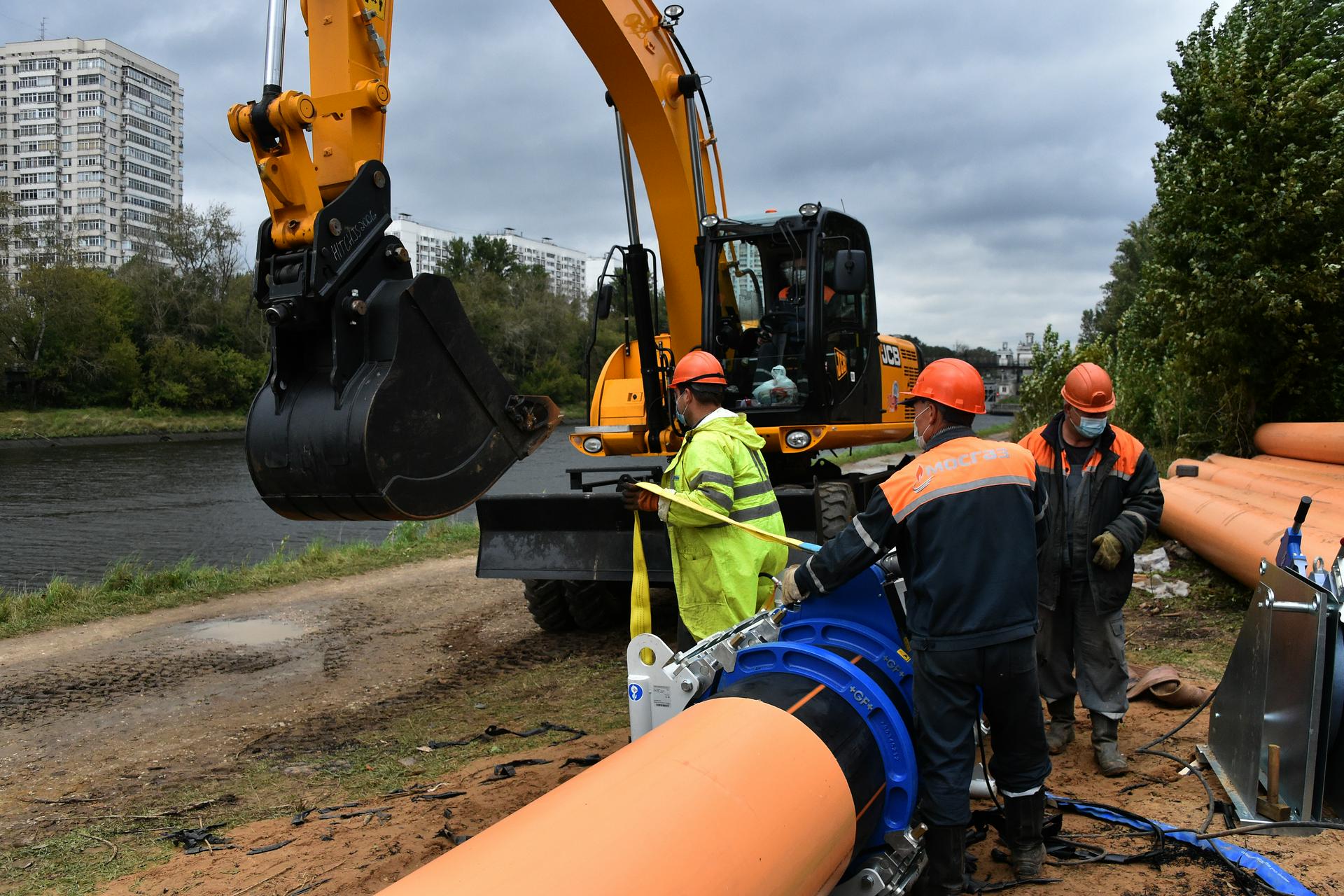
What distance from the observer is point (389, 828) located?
375 centimetres

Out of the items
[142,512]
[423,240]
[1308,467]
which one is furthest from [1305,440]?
[423,240]

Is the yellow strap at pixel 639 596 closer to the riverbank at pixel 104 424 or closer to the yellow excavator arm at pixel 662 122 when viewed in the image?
the yellow excavator arm at pixel 662 122

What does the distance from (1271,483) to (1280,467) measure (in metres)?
1.13

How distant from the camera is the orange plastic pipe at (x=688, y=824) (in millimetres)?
1971

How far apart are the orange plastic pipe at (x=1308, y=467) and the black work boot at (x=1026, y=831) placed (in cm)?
647

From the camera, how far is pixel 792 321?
6965mm

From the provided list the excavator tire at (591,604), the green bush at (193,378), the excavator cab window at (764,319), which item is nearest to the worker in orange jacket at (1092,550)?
the excavator cab window at (764,319)

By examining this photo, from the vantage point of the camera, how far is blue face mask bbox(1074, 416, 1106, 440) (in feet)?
14.3

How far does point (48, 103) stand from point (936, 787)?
101559mm

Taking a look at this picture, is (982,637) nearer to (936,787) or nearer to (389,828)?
(936,787)

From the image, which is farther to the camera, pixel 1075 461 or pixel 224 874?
pixel 1075 461

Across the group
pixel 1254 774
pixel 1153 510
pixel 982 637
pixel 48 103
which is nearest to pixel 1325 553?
pixel 1153 510

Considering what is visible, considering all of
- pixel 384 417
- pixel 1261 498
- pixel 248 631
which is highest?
pixel 384 417

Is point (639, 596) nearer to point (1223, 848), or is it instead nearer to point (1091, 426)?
point (1091, 426)
